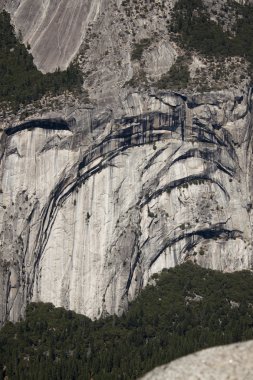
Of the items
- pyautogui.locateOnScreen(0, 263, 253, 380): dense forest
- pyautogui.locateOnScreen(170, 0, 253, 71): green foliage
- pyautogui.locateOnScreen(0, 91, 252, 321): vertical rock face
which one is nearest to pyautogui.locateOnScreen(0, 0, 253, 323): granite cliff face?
pyautogui.locateOnScreen(0, 91, 252, 321): vertical rock face

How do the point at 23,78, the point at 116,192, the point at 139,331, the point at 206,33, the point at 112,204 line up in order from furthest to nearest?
the point at 206,33 < the point at 23,78 < the point at 116,192 < the point at 112,204 < the point at 139,331

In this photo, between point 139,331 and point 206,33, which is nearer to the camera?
point 139,331

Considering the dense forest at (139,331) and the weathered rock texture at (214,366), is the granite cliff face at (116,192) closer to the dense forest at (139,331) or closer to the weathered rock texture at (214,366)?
the dense forest at (139,331)

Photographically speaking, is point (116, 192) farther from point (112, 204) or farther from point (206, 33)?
point (206, 33)

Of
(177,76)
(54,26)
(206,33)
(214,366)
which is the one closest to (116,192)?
(177,76)

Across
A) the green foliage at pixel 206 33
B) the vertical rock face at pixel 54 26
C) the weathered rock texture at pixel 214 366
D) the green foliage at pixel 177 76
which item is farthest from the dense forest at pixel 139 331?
the weathered rock texture at pixel 214 366

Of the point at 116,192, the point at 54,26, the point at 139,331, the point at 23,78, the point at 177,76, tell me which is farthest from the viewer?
the point at 54,26
